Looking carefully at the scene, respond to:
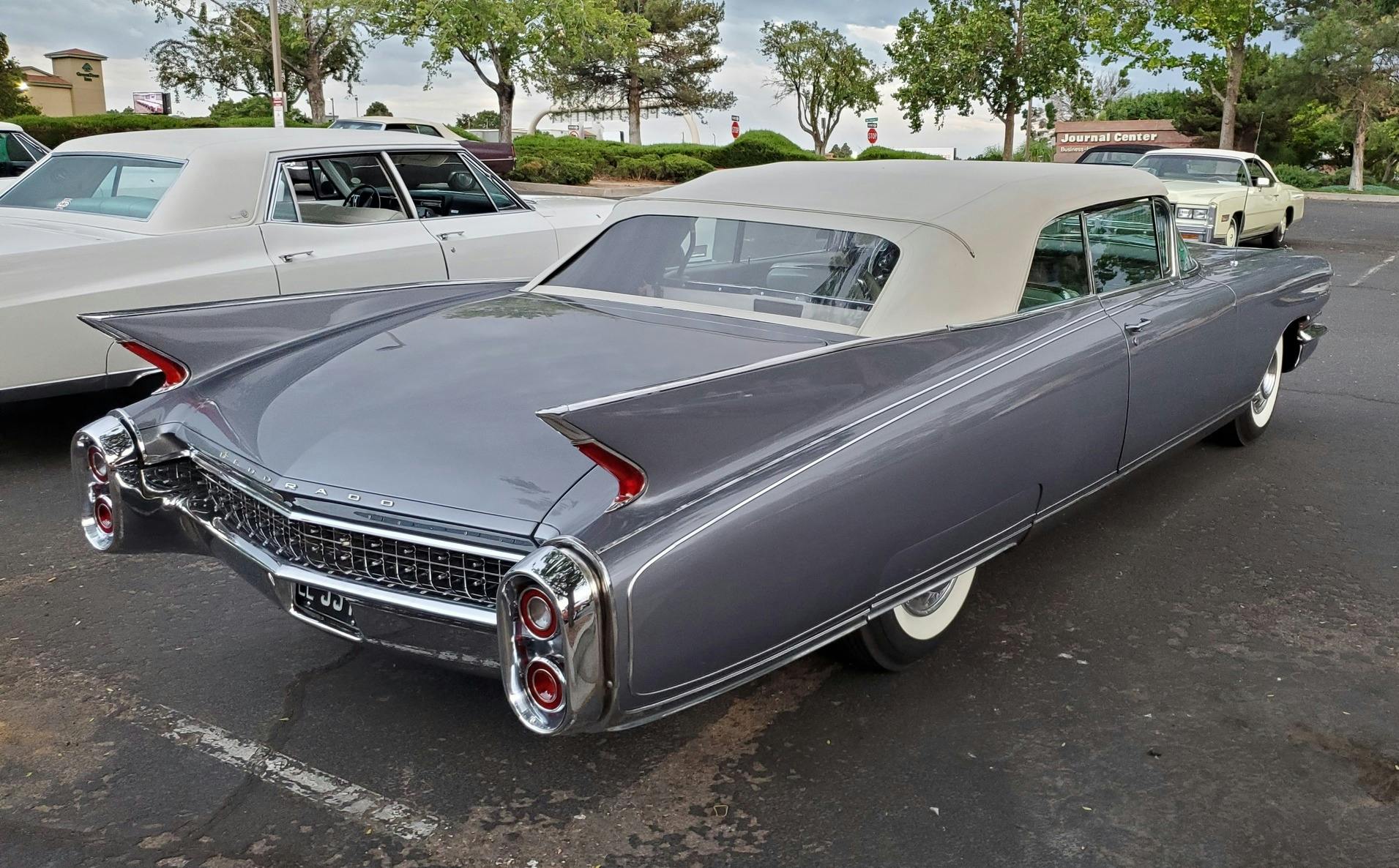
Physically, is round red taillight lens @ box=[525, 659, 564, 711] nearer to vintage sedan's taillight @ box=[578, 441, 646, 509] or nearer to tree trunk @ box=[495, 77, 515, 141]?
vintage sedan's taillight @ box=[578, 441, 646, 509]

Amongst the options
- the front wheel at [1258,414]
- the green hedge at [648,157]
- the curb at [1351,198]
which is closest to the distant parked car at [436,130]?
the green hedge at [648,157]

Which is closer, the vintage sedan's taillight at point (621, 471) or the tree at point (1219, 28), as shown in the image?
the vintage sedan's taillight at point (621, 471)

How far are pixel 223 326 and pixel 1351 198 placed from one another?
108 feet

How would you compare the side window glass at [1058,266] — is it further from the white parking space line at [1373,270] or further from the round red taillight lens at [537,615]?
the white parking space line at [1373,270]

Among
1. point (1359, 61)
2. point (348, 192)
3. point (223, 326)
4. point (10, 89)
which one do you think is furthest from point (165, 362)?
point (10, 89)

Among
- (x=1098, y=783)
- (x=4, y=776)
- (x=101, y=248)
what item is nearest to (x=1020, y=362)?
(x=1098, y=783)

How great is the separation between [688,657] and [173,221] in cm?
436

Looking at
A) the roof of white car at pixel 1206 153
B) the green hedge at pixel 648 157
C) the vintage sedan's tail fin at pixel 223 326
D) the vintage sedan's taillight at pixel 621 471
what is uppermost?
the green hedge at pixel 648 157

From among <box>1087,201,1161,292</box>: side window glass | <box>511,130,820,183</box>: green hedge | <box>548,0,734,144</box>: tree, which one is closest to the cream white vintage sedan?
<box>1087,201,1161,292</box>: side window glass

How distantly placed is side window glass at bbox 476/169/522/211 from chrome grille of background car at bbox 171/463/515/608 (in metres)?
4.59

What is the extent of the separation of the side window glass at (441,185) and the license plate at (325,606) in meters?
4.39

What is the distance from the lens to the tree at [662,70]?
60.2 meters

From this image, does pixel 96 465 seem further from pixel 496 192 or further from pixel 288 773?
pixel 496 192

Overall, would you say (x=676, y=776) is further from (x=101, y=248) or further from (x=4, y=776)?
(x=101, y=248)
